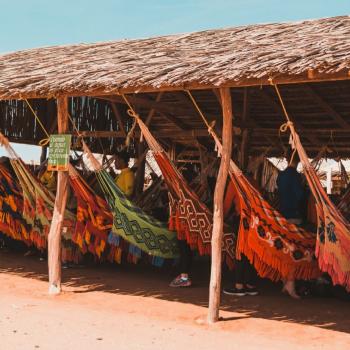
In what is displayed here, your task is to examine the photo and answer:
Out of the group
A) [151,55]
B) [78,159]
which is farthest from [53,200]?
[151,55]

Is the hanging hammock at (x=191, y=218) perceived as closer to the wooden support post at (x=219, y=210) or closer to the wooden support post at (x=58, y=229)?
the wooden support post at (x=58, y=229)

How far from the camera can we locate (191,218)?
507cm

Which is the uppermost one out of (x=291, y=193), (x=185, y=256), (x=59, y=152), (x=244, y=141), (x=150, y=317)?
(x=244, y=141)

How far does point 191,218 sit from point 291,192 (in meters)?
0.83

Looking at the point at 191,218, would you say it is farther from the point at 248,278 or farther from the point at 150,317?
the point at 150,317

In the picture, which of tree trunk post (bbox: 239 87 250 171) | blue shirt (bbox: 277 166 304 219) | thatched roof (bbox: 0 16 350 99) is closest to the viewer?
thatched roof (bbox: 0 16 350 99)

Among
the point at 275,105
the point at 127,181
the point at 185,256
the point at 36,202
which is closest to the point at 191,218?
the point at 185,256

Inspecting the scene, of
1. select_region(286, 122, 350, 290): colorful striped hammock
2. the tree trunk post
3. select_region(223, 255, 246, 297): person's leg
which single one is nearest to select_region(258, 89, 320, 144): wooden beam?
the tree trunk post

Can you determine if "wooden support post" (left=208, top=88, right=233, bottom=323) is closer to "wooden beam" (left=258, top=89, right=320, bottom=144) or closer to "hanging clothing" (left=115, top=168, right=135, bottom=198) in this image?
"hanging clothing" (left=115, top=168, right=135, bottom=198)

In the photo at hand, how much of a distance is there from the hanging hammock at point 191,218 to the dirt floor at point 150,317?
1.40 feet

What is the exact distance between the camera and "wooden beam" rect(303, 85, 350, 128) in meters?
5.71

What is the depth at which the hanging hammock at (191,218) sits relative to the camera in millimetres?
5027

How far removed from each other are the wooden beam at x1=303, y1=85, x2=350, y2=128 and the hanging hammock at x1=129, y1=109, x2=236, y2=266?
62.0 inches

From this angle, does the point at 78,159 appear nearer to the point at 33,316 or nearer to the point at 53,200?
the point at 53,200
